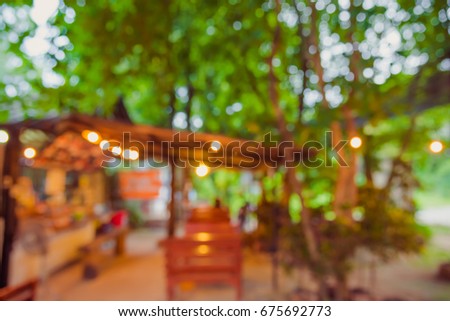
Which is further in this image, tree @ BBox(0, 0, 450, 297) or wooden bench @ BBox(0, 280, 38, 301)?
tree @ BBox(0, 0, 450, 297)

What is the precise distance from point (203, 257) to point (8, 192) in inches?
98.1

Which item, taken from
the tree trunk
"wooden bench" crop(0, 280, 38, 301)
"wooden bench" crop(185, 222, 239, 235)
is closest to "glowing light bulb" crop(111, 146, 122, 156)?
"wooden bench" crop(185, 222, 239, 235)

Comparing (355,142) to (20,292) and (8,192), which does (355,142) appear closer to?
(20,292)

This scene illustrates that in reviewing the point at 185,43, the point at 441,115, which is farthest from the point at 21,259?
the point at 441,115

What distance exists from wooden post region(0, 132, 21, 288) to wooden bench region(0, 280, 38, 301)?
4.76 ft

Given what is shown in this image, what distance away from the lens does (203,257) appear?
15.1ft

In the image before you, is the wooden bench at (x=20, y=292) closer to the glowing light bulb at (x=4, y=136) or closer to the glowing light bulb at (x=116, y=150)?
the glowing light bulb at (x=4, y=136)

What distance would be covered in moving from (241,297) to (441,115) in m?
7.13

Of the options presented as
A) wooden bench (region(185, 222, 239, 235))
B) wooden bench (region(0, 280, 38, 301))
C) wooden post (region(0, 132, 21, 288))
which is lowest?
wooden bench (region(0, 280, 38, 301))

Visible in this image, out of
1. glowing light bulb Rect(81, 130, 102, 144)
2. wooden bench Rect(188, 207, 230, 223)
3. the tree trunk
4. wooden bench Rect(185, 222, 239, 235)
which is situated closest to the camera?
the tree trunk

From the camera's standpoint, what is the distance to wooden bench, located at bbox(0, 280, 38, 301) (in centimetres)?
237

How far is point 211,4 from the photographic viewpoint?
16.7ft

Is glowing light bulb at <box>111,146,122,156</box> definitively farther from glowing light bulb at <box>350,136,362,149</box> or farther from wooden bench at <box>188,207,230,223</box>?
glowing light bulb at <box>350,136,362,149</box>

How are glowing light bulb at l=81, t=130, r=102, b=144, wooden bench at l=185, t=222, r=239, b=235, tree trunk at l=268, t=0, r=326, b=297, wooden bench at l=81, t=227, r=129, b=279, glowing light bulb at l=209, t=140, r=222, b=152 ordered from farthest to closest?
wooden bench at l=185, t=222, r=239, b=235, wooden bench at l=81, t=227, r=129, b=279, glowing light bulb at l=209, t=140, r=222, b=152, glowing light bulb at l=81, t=130, r=102, b=144, tree trunk at l=268, t=0, r=326, b=297
